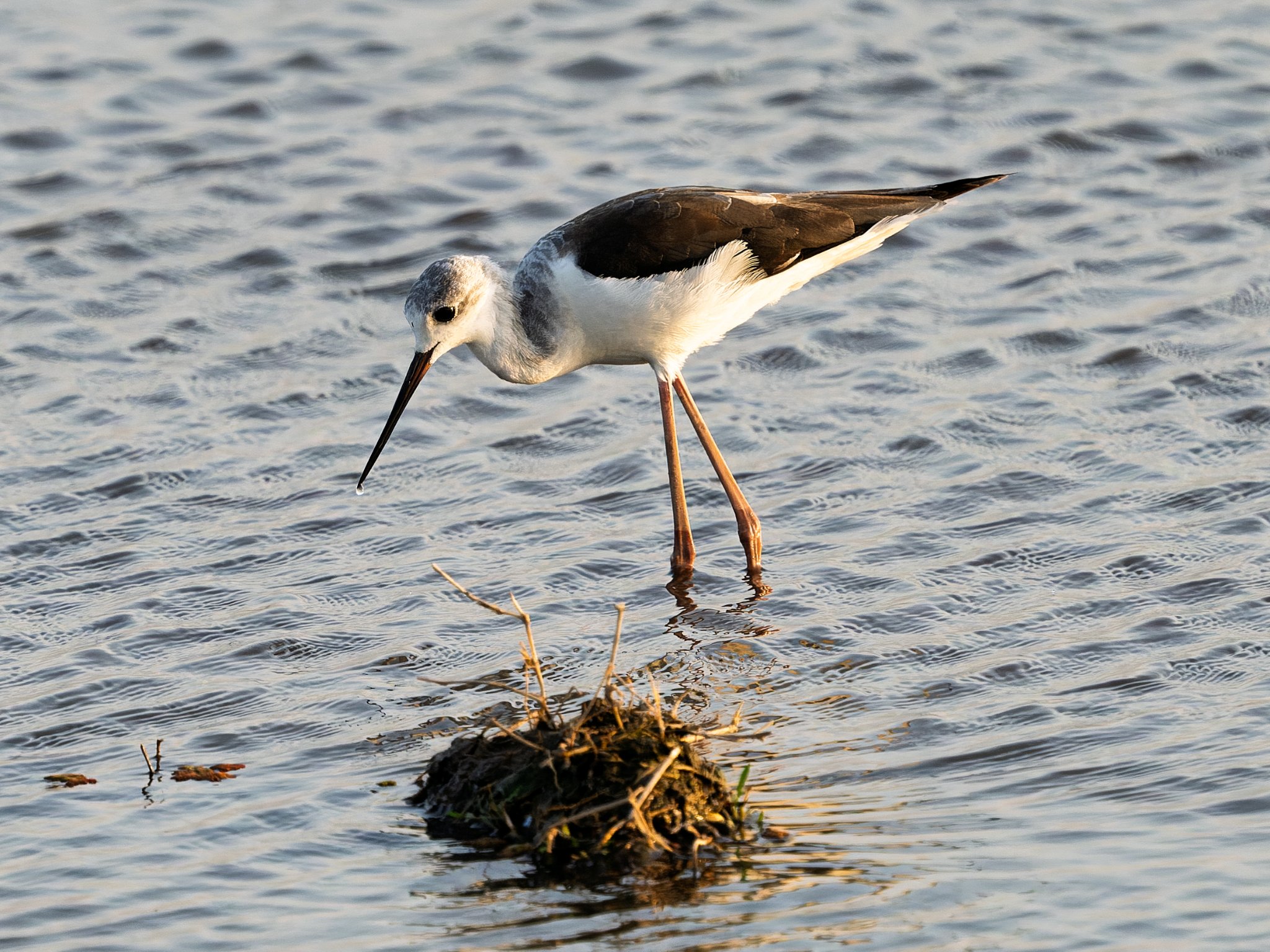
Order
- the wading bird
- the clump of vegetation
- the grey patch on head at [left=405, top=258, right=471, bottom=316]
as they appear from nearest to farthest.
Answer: the clump of vegetation < the grey patch on head at [left=405, top=258, right=471, bottom=316] < the wading bird

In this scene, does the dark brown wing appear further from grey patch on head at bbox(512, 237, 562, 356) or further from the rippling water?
the rippling water

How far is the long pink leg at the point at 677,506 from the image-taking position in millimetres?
7801

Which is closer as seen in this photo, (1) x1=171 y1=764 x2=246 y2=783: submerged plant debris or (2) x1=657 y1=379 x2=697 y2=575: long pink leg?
(1) x1=171 y1=764 x2=246 y2=783: submerged plant debris

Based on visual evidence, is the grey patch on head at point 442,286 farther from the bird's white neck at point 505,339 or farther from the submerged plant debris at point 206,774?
the submerged plant debris at point 206,774

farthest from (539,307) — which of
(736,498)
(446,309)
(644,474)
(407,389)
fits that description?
(644,474)

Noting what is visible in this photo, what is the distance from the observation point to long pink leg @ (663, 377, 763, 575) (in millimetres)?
7793

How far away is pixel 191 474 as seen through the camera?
340 inches

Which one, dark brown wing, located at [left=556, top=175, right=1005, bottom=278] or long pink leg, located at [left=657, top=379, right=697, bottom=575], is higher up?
dark brown wing, located at [left=556, top=175, right=1005, bottom=278]

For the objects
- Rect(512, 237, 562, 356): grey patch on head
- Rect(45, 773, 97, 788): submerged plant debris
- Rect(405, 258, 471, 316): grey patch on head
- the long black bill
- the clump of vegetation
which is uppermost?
Rect(405, 258, 471, 316): grey patch on head

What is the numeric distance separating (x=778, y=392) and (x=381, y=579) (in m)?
2.70

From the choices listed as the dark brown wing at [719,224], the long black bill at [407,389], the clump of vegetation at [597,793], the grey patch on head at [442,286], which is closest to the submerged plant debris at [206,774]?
the clump of vegetation at [597,793]

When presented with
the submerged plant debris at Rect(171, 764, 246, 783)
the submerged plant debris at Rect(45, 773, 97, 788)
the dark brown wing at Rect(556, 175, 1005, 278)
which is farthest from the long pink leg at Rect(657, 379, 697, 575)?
the submerged plant debris at Rect(45, 773, 97, 788)

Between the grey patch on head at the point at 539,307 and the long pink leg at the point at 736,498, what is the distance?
66 centimetres

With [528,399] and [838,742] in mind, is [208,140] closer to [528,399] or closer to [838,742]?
[528,399]
